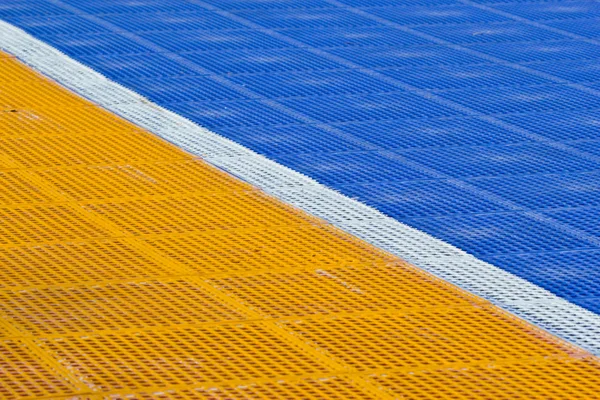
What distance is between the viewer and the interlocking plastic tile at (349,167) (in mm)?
5195

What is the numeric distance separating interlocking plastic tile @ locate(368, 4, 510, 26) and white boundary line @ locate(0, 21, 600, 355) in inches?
99.7

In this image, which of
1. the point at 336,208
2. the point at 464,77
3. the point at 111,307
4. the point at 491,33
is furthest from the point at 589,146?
the point at 111,307

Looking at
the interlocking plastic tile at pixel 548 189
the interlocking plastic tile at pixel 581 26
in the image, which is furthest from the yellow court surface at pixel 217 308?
the interlocking plastic tile at pixel 581 26

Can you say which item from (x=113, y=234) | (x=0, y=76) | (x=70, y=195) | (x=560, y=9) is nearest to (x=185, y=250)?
(x=113, y=234)

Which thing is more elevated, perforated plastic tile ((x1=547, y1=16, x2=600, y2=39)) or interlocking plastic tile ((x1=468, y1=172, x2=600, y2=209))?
perforated plastic tile ((x1=547, y1=16, x2=600, y2=39))

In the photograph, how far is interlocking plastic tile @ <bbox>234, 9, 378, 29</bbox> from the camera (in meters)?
8.01

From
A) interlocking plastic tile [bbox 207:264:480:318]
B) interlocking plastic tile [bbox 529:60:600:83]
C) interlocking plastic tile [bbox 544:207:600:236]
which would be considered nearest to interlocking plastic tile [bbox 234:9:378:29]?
interlocking plastic tile [bbox 529:60:600:83]

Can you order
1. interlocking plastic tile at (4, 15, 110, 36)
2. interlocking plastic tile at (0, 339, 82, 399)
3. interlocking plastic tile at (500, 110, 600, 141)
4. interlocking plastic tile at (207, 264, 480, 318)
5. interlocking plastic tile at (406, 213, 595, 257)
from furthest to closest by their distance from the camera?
1. interlocking plastic tile at (4, 15, 110, 36)
2. interlocking plastic tile at (500, 110, 600, 141)
3. interlocking plastic tile at (406, 213, 595, 257)
4. interlocking plastic tile at (207, 264, 480, 318)
5. interlocking plastic tile at (0, 339, 82, 399)

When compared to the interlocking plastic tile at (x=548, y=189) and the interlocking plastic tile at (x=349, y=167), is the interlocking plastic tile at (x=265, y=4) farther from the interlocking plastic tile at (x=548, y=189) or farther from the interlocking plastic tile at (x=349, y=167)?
the interlocking plastic tile at (x=548, y=189)

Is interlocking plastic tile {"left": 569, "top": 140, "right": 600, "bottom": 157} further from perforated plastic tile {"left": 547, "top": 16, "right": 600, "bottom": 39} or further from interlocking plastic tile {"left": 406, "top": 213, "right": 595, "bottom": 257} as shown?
perforated plastic tile {"left": 547, "top": 16, "right": 600, "bottom": 39}

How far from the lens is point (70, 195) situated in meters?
4.77

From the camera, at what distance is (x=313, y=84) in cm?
662

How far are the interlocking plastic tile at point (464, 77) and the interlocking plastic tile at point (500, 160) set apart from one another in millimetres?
1077

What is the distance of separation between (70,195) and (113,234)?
45cm
